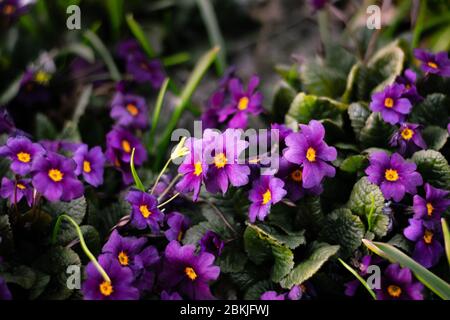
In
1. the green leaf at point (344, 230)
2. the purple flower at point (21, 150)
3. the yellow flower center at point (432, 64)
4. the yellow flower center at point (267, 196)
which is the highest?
the purple flower at point (21, 150)

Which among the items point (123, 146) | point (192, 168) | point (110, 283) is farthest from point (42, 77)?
point (110, 283)

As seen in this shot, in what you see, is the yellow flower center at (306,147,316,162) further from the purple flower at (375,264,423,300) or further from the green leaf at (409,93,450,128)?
the green leaf at (409,93,450,128)

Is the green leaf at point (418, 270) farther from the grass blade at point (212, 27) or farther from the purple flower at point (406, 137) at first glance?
the grass blade at point (212, 27)

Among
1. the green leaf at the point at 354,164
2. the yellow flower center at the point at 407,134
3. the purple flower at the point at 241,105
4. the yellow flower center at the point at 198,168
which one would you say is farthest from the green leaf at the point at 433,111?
the yellow flower center at the point at 198,168

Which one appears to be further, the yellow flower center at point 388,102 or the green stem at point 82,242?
the yellow flower center at point 388,102

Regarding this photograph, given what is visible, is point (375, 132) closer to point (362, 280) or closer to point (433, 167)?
point (433, 167)
